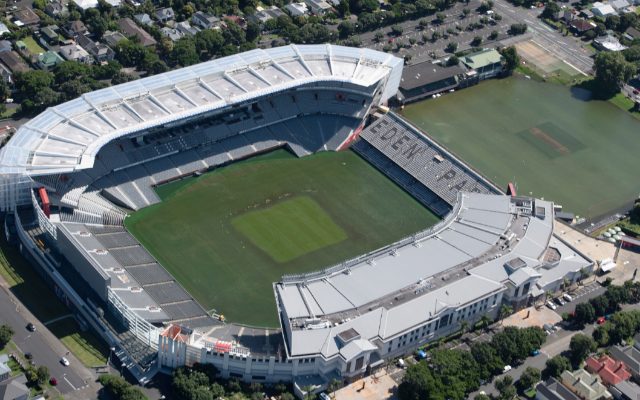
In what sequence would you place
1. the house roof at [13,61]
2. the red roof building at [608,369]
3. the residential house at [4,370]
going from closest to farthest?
the residential house at [4,370] < the red roof building at [608,369] < the house roof at [13,61]

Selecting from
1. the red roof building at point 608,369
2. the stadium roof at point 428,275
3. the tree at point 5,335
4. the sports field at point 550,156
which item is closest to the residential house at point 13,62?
the tree at point 5,335

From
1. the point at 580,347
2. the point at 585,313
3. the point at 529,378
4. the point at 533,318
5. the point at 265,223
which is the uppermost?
the point at 580,347

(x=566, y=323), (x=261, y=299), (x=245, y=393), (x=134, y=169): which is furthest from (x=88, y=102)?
(x=566, y=323)

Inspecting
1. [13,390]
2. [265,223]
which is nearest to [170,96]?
[265,223]

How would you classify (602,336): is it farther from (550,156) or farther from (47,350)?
(47,350)

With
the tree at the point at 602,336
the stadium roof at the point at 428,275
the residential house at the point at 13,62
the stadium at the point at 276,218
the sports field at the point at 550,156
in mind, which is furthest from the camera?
the residential house at the point at 13,62

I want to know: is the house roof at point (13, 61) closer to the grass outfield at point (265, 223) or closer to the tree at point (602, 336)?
the grass outfield at point (265, 223)

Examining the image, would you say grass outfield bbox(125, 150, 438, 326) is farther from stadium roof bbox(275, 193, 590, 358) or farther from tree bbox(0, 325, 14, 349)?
tree bbox(0, 325, 14, 349)
